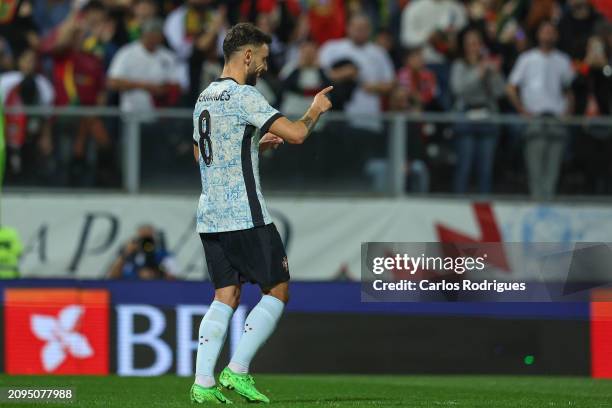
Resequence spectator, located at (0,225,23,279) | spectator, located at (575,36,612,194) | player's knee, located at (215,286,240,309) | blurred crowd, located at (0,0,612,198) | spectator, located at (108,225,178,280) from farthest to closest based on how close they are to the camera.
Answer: spectator, located at (575,36,612,194) → blurred crowd, located at (0,0,612,198) → spectator, located at (108,225,178,280) → spectator, located at (0,225,23,279) → player's knee, located at (215,286,240,309)

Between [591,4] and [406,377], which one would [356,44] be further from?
[406,377]

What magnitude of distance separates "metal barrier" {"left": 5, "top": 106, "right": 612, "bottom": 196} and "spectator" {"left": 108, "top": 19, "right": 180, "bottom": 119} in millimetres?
312

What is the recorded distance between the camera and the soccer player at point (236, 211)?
30.1 feet

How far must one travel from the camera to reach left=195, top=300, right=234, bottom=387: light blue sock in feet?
30.2

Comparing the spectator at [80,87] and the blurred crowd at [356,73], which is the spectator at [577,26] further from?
the spectator at [80,87]

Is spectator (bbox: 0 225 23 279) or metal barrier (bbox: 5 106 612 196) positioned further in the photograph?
metal barrier (bbox: 5 106 612 196)

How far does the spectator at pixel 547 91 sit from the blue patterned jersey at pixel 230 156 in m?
8.73

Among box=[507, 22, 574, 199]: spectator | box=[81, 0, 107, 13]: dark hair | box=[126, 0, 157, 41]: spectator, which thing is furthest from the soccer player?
box=[81, 0, 107, 13]: dark hair

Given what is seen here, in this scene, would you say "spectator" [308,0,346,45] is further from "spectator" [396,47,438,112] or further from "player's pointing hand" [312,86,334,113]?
"player's pointing hand" [312,86,334,113]

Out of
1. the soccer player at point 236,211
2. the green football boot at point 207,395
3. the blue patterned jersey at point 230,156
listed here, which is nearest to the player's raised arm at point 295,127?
the soccer player at point 236,211

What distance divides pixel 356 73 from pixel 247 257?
347 inches

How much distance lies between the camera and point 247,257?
931 centimetres

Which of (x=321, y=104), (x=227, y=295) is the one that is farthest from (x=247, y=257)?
(x=321, y=104)

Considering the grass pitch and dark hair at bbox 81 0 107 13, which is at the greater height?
dark hair at bbox 81 0 107 13
